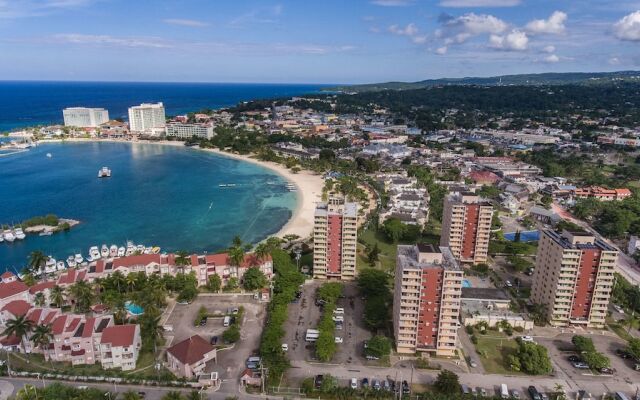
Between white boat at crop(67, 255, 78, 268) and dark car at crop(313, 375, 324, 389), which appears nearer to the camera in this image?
dark car at crop(313, 375, 324, 389)

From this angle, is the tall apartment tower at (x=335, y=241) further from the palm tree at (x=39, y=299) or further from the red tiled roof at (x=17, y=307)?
the red tiled roof at (x=17, y=307)

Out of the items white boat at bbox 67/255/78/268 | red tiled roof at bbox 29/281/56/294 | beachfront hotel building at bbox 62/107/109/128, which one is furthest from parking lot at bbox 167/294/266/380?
beachfront hotel building at bbox 62/107/109/128

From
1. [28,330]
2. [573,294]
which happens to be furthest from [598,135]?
[28,330]

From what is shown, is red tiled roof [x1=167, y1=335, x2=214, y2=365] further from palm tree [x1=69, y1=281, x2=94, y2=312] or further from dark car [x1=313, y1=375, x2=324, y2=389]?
palm tree [x1=69, y1=281, x2=94, y2=312]

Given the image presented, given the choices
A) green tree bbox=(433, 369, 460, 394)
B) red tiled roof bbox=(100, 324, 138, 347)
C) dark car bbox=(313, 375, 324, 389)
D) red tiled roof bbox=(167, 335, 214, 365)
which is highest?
red tiled roof bbox=(100, 324, 138, 347)

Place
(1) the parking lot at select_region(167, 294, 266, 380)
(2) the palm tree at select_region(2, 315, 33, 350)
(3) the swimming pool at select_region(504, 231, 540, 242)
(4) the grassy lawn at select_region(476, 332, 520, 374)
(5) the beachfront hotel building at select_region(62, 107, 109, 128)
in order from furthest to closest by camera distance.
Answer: (5) the beachfront hotel building at select_region(62, 107, 109, 128)
(3) the swimming pool at select_region(504, 231, 540, 242)
(4) the grassy lawn at select_region(476, 332, 520, 374)
(1) the parking lot at select_region(167, 294, 266, 380)
(2) the palm tree at select_region(2, 315, 33, 350)

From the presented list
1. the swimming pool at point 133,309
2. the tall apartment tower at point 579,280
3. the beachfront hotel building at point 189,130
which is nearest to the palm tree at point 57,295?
the swimming pool at point 133,309
